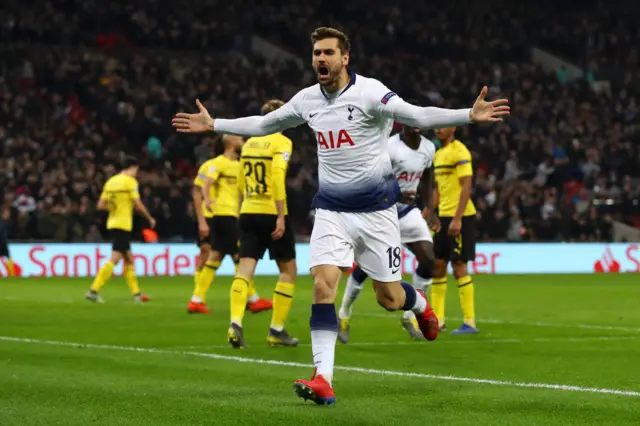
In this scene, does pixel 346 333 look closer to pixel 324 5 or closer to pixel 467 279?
pixel 467 279

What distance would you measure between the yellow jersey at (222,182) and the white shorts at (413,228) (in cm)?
459

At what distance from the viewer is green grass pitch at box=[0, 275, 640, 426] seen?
24.9ft

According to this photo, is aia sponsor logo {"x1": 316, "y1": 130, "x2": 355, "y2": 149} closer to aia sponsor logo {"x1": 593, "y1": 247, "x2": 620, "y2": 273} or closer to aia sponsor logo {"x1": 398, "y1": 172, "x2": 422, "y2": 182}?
aia sponsor logo {"x1": 398, "y1": 172, "x2": 422, "y2": 182}

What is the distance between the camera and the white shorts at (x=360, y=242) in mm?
8539

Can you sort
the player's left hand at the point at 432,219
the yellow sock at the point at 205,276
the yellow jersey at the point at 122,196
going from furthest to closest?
the yellow jersey at the point at 122,196 → the yellow sock at the point at 205,276 → the player's left hand at the point at 432,219

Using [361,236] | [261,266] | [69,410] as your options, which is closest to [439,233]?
[361,236]

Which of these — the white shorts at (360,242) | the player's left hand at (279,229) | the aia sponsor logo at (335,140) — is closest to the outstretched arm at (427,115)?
the aia sponsor logo at (335,140)

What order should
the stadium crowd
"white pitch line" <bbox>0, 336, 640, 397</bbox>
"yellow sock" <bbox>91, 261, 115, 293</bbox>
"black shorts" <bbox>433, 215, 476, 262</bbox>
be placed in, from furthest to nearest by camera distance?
the stadium crowd
"yellow sock" <bbox>91, 261, 115, 293</bbox>
"black shorts" <bbox>433, 215, 476, 262</bbox>
"white pitch line" <bbox>0, 336, 640, 397</bbox>

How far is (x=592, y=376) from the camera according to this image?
9.66 meters

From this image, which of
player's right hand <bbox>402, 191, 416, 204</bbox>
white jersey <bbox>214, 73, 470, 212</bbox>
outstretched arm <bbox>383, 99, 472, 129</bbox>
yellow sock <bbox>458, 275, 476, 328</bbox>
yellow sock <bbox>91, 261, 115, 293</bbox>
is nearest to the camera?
outstretched arm <bbox>383, 99, 472, 129</bbox>

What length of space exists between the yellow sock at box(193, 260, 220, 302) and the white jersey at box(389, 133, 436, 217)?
14.8 ft

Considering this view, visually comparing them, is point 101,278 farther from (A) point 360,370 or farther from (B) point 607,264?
(B) point 607,264

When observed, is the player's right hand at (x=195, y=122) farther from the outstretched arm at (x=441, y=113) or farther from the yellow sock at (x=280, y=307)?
the yellow sock at (x=280, y=307)

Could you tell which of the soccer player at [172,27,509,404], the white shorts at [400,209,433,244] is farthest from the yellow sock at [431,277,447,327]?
the soccer player at [172,27,509,404]
